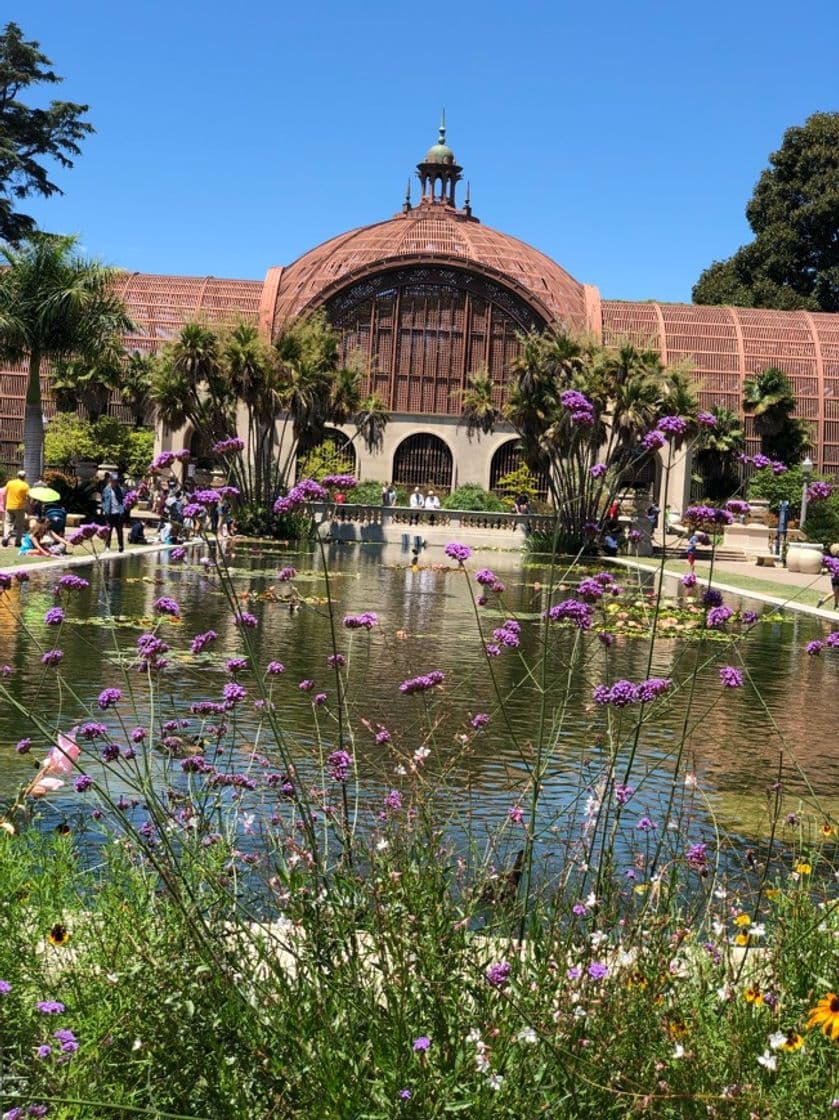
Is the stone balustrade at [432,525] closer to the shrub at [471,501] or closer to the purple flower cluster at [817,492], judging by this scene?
the shrub at [471,501]

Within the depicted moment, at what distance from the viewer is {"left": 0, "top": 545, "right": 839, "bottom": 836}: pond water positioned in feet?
23.9

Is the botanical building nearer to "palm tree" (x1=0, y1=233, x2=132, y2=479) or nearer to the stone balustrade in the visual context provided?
the stone balustrade

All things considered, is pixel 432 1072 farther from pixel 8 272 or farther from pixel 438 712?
pixel 8 272

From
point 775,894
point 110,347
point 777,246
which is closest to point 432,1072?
point 775,894

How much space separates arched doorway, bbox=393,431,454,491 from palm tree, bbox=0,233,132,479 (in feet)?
73.8

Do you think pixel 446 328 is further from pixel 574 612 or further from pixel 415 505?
pixel 574 612

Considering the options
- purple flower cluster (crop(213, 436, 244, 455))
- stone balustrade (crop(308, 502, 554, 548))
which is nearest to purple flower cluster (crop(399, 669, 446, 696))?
purple flower cluster (crop(213, 436, 244, 455))

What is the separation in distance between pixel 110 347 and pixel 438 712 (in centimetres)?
2925

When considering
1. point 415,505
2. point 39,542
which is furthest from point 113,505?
point 415,505

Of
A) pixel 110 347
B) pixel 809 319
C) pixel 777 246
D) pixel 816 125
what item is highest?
pixel 816 125

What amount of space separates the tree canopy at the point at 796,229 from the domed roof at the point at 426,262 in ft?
41.9

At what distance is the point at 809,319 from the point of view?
6016 cm

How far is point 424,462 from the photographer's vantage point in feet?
192

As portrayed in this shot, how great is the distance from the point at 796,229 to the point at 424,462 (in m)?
24.5
